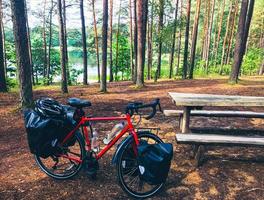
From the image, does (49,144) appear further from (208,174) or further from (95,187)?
(208,174)

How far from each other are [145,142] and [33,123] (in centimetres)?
171

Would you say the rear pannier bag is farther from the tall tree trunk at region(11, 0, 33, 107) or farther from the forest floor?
the tall tree trunk at region(11, 0, 33, 107)

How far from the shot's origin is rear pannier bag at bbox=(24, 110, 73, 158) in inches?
145

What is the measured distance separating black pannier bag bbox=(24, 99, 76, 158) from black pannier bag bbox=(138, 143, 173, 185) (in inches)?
49.8

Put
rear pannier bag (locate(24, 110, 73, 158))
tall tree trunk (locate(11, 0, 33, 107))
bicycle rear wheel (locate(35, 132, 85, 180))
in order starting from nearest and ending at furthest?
rear pannier bag (locate(24, 110, 73, 158)) → bicycle rear wheel (locate(35, 132, 85, 180)) → tall tree trunk (locate(11, 0, 33, 107))

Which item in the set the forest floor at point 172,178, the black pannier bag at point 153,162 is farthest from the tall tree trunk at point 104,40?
the black pannier bag at point 153,162

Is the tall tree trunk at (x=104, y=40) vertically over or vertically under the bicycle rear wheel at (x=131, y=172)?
over

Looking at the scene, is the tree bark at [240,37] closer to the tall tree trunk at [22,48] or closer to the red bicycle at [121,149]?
the tall tree trunk at [22,48]

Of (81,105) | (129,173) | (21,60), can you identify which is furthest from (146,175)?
(21,60)

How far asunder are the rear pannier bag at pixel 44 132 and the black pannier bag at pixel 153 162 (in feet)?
4.19

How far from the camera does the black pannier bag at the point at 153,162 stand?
3.55 m

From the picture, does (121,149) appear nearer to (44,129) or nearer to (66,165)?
(44,129)

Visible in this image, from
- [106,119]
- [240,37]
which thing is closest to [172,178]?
[106,119]

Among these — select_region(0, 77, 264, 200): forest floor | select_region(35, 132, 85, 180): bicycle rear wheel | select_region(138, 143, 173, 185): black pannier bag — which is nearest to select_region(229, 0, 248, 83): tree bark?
select_region(0, 77, 264, 200): forest floor
